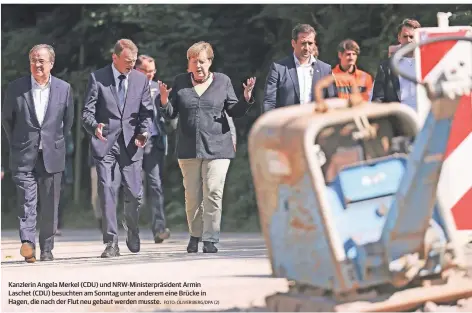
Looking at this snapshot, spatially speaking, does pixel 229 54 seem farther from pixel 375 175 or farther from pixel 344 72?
pixel 375 175

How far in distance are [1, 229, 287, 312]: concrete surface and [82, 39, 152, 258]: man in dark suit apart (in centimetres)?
50

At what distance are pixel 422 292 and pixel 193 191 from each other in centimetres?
462

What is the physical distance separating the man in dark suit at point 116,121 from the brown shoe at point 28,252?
0.65 meters

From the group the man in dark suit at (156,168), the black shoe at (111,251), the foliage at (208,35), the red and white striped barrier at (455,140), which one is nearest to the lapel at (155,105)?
the man in dark suit at (156,168)

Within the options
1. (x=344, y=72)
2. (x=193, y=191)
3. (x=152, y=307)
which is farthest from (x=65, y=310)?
(x=344, y=72)

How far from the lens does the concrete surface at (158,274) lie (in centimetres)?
820

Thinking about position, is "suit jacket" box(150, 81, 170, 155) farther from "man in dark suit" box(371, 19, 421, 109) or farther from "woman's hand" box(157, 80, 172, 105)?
"man in dark suit" box(371, 19, 421, 109)

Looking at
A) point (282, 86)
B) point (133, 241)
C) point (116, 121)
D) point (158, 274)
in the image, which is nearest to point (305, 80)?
point (282, 86)

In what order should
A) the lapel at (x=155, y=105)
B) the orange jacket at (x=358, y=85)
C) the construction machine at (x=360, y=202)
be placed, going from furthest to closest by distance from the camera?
the lapel at (x=155, y=105), the orange jacket at (x=358, y=85), the construction machine at (x=360, y=202)

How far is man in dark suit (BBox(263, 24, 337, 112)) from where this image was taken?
10.8 metres

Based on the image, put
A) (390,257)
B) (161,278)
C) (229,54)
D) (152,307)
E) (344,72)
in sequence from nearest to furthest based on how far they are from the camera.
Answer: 1. (390,257)
2. (152,307)
3. (161,278)
4. (344,72)
5. (229,54)

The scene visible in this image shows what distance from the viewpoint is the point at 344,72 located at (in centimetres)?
1148

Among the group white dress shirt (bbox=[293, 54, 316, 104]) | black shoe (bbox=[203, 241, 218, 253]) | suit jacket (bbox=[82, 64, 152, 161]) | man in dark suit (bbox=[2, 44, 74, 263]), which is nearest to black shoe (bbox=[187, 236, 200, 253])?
black shoe (bbox=[203, 241, 218, 253])

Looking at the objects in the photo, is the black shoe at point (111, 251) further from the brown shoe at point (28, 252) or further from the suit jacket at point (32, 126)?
the suit jacket at point (32, 126)
